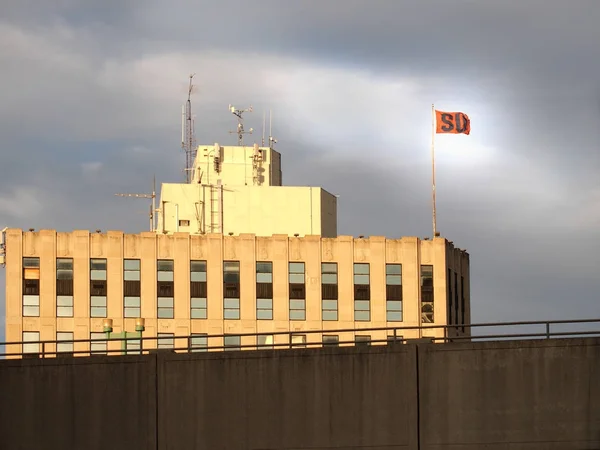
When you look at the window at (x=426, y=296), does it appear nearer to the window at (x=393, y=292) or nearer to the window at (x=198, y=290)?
the window at (x=393, y=292)

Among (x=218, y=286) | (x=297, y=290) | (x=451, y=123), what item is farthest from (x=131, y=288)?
(x=451, y=123)

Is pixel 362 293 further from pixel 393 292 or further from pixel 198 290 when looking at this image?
pixel 198 290

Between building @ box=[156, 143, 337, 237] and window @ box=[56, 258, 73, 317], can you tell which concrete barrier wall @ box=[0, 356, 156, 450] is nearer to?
window @ box=[56, 258, 73, 317]

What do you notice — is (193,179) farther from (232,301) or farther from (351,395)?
(351,395)

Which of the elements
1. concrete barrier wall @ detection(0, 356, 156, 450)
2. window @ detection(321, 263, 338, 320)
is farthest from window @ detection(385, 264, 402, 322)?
concrete barrier wall @ detection(0, 356, 156, 450)

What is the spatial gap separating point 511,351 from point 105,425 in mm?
12991

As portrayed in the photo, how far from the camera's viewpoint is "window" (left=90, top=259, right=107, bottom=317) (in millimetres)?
94438

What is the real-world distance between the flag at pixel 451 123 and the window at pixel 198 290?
55.7 ft

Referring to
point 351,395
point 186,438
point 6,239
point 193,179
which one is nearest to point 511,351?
point 351,395

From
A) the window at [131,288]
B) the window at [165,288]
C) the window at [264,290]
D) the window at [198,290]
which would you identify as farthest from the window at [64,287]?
the window at [264,290]

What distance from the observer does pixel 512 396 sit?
47250 mm

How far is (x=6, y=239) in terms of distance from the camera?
94.8 m

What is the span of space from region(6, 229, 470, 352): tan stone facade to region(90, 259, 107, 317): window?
0.20ft

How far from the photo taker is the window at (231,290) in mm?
95188
